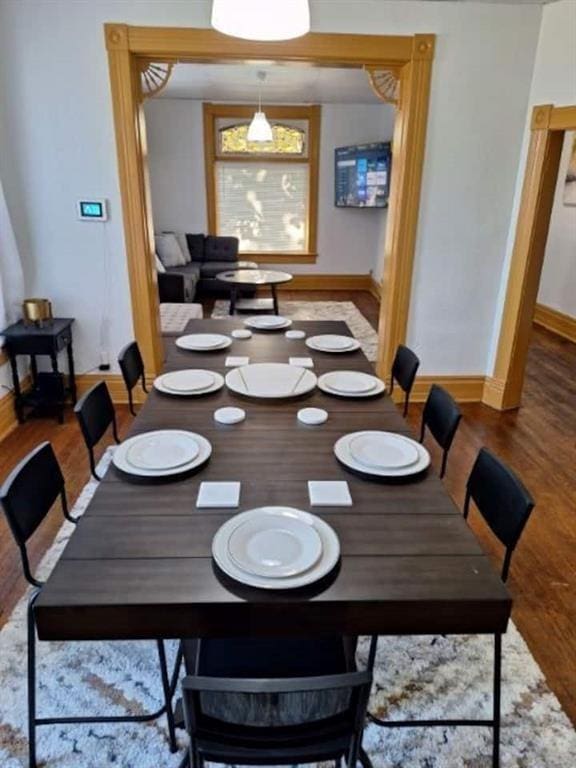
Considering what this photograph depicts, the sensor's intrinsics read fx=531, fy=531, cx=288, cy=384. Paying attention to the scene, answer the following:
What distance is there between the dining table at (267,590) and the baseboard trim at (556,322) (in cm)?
477

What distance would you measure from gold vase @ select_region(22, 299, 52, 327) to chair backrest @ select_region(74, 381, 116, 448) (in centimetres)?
157

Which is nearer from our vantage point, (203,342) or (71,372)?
(203,342)

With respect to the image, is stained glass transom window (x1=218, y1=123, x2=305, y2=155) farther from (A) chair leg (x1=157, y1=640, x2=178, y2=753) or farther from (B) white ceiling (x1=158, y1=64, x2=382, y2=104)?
(A) chair leg (x1=157, y1=640, x2=178, y2=753)

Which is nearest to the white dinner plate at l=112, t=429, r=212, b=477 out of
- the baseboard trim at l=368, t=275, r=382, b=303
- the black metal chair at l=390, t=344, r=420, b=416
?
the black metal chair at l=390, t=344, r=420, b=416

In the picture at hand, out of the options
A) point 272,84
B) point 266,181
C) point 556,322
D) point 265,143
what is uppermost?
point 272,84

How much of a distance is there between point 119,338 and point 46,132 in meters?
1.34

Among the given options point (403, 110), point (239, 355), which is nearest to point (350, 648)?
point (239, 355)

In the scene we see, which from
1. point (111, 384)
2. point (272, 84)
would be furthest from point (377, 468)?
point (272, 84)

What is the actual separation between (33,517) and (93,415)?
1.87 feet

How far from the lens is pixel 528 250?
11.4 ft

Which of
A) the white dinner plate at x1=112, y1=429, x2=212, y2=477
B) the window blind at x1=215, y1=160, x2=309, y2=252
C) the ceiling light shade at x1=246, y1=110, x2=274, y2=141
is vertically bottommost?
the white dinner plate at x1=112, y1=429, x2=212, y2=477

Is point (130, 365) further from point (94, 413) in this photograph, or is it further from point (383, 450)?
point (383, 450)

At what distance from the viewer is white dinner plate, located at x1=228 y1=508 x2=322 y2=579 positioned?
1.12 m

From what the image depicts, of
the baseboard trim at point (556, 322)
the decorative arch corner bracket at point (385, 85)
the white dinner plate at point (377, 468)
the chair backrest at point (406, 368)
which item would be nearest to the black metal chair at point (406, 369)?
the chair backrest at point (406, 368)
